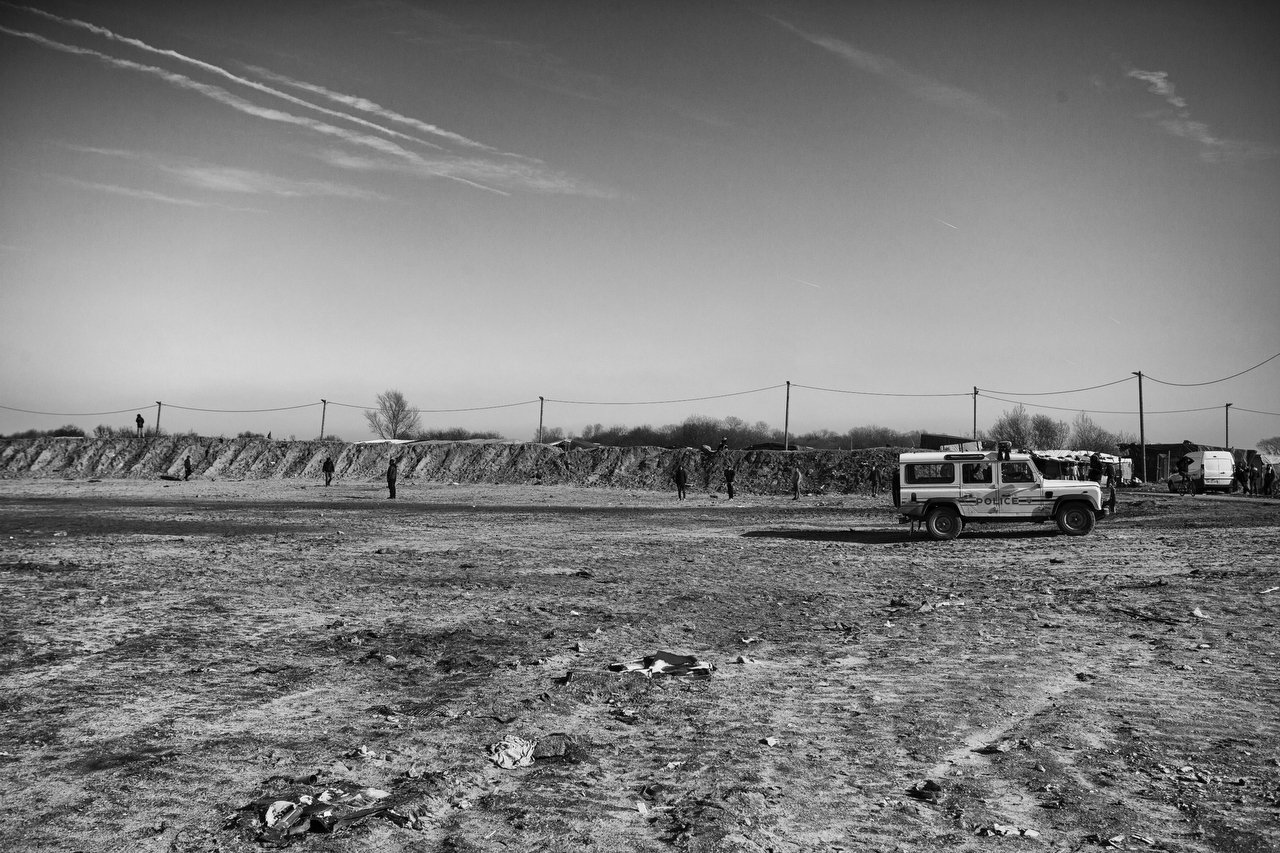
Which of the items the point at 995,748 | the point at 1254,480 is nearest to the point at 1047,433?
the point at 1254,480

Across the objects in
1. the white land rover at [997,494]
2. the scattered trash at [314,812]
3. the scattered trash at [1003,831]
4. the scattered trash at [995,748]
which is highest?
the white land rover at [997,494]

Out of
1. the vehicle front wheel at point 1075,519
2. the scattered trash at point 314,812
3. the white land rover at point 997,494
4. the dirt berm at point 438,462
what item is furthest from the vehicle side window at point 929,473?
the dirt berm at point 438,462

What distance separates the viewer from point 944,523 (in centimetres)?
2017

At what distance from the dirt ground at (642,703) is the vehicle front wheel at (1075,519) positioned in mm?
4305

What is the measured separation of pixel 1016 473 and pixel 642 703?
15.9 metres

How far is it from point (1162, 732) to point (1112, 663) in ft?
7.35

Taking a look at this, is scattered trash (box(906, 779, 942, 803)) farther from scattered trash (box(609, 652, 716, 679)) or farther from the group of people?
the group of people

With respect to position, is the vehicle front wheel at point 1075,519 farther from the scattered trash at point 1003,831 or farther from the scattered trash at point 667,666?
the scattered trash at point 1003,831

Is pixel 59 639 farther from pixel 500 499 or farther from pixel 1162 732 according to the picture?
pixel 500 499

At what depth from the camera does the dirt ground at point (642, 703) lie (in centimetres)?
457

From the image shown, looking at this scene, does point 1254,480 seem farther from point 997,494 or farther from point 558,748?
point 558,748

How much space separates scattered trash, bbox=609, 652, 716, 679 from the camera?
307 inches

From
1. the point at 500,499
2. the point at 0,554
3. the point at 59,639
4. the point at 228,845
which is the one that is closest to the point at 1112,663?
the point at 228,845

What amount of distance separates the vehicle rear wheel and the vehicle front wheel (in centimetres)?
241
